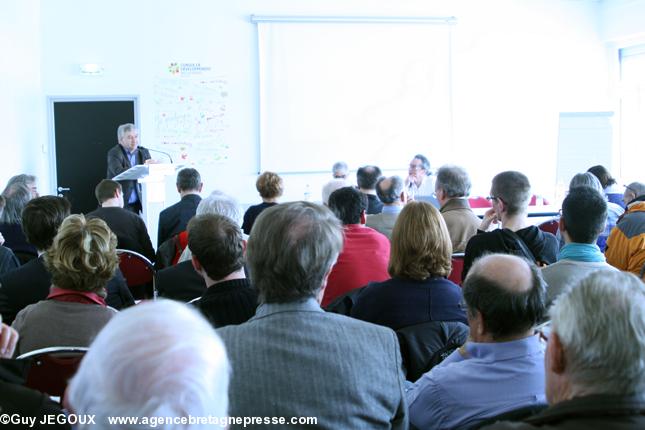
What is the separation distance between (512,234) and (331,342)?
6.55 feet

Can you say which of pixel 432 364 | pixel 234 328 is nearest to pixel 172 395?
pixel 234 328

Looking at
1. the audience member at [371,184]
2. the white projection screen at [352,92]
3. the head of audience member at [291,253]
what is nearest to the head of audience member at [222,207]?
the audience member at [371,184]

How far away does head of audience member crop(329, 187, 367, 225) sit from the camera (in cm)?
360

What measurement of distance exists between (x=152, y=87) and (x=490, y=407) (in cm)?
692

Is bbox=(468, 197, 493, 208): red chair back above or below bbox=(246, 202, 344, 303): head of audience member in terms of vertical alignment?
below

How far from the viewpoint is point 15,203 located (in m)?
4.33

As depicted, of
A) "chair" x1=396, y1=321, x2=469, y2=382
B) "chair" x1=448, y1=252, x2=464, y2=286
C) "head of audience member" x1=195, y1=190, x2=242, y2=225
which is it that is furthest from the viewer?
"head of audience member" x1=195, y1=190, x2=242, y2=225

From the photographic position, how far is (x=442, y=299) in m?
2.48

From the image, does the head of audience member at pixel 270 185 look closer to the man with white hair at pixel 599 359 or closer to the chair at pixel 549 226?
the chair at pixel 549 226

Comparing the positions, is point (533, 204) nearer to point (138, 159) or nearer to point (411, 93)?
point (411, 93)

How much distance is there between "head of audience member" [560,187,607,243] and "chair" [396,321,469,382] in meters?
0.94

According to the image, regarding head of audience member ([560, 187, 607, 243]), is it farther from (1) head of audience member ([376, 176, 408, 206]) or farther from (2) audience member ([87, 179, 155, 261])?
(2) audience member ([87, 179, 155, 261])

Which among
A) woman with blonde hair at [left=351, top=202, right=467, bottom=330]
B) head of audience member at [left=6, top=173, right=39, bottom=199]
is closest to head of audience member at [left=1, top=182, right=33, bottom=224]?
head of audience member at [left=6, top=173, right=39, bottom=199]

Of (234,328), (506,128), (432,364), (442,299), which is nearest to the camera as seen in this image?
(234,328)
